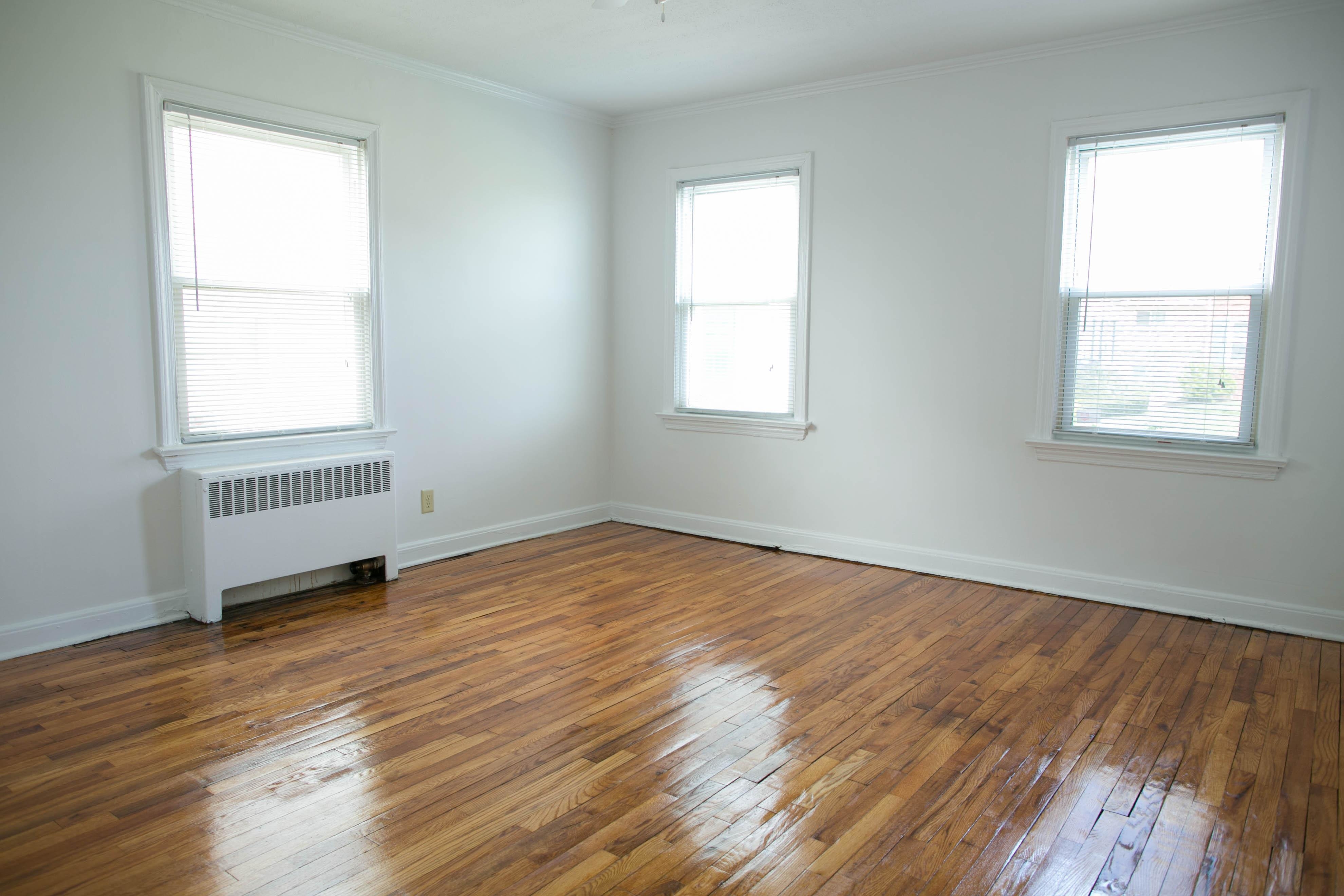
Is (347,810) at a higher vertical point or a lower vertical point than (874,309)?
lower

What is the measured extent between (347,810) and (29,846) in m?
0.75

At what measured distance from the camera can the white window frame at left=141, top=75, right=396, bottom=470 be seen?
3.72 metres

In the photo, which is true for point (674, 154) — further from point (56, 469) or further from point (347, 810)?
point (347, 810)

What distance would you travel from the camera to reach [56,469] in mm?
3533

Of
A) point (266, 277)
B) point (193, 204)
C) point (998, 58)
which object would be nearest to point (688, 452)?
point (266, 277)

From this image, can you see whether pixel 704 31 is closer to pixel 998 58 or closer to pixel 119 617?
pixel 998 58

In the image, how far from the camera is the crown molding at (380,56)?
3.84 m

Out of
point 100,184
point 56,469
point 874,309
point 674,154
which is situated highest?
point 674,154

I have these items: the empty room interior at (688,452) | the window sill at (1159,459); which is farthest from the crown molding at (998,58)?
the window sill at (1159,459)

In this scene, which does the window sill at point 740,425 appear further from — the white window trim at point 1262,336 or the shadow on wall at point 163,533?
the shadow on wall at point 163,533

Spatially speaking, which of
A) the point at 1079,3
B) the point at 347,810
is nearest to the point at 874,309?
the point at 1079,3

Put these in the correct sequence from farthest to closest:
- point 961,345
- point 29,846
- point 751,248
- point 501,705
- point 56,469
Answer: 1. point 751,248
2. point 961,345
3. point 56,469
4. point 501,705
5. point 29,846

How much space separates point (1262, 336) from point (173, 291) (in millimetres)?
4779

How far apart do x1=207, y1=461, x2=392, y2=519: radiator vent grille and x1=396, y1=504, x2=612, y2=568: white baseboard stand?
46 centimetres
